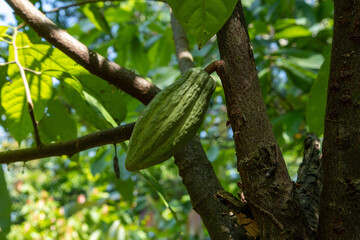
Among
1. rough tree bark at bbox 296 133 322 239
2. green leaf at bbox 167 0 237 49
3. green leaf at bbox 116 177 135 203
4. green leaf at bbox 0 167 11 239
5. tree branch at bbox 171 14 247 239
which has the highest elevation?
green leaf at bbox 167 0 237 49

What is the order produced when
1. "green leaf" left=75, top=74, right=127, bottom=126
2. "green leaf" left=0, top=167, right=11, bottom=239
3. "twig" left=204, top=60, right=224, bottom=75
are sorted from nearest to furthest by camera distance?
"green leaf" left=0, top=167, right=11, bottom=239
"twig" left=204, top=60, right=224, bottom=75
"green leaf" left=75, top=74, right=127, bottom=126

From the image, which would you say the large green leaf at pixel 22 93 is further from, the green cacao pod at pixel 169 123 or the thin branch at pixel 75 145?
the green cacao pod at pixel 169 123

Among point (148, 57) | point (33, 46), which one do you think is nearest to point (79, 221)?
point (148, 57)

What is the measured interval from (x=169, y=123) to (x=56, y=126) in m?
0.72

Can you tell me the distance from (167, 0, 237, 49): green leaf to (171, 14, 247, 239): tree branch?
16.4 inches

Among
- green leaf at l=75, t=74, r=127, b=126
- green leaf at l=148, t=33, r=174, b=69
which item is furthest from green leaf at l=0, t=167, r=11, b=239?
green leaf at l=148, t=33, r=174, b=69

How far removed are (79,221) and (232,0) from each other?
13.4ft

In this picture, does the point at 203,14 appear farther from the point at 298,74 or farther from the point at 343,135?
the point at 298,74

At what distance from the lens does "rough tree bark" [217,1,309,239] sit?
0.82m

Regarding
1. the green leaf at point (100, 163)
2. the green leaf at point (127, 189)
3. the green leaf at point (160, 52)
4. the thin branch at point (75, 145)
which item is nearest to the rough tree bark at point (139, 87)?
the thin branch at point (75, 145)

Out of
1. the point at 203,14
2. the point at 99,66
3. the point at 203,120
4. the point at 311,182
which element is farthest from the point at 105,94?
the point at 311,182

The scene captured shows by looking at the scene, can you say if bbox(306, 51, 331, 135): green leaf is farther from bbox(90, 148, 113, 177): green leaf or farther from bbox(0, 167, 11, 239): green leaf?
bbox(90, 148, 113, 177): green leaf

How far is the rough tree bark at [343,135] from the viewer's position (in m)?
0.78

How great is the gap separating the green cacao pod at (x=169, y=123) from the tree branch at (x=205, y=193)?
9.2 inches
